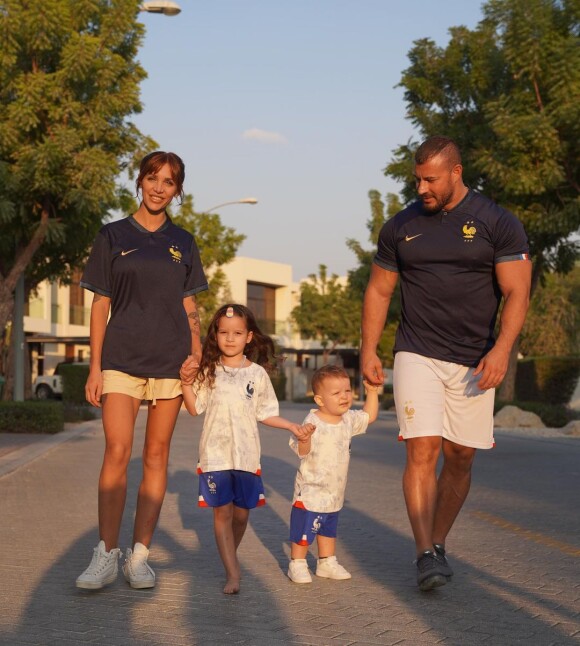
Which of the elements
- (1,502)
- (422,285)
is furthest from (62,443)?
(422,285)

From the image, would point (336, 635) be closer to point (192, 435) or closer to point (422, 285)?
point (422, 285)

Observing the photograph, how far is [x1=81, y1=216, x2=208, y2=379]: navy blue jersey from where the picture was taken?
18.7 ft

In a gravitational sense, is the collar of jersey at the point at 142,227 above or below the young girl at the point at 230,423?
above

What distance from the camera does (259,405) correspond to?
19.2 ft

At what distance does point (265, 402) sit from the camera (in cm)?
585

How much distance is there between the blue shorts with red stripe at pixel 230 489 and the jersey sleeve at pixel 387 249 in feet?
4.37

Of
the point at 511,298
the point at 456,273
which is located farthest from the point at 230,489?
the point at 511,298

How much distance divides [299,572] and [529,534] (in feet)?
8.28

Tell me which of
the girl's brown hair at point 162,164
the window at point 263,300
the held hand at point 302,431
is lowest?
the held hand at point 302,431

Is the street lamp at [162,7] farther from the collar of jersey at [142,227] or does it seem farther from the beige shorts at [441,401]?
the beige shorts at [441,401]

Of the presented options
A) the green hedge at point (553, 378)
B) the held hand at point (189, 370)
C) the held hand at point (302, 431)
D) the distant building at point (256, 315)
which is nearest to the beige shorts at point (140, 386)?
the held hand at point (189, 370)

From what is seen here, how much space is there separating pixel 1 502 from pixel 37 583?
4.15 m

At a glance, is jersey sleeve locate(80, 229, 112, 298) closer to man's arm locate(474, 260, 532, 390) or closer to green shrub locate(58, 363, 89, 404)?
man's arm locate(474, 260, 532, 390)

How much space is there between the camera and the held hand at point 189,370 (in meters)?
5.59
